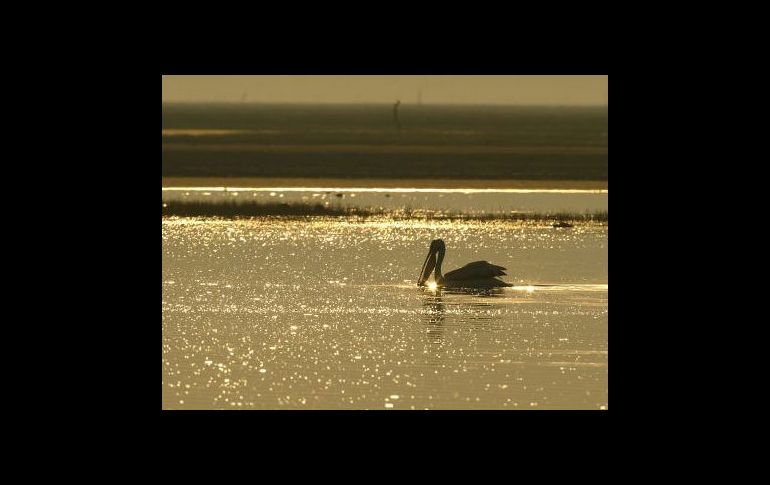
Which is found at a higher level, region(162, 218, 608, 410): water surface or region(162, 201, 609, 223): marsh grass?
region(162, 201, 609, 223): marsh grass

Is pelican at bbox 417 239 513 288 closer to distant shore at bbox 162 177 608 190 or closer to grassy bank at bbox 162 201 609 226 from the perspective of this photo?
grassy bank at bbox 162 201 609 226

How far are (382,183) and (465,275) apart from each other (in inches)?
749

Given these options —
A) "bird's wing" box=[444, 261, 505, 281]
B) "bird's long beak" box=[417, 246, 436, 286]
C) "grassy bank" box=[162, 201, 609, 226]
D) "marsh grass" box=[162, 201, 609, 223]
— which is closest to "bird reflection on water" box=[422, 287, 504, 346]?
"bird's wing" box=[444, 261, 505, 281]

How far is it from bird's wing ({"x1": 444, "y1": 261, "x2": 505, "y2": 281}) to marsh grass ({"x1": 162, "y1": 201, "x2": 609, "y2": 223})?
7199mm

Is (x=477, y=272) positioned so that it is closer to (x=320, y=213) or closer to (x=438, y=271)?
(x=438, y=271)

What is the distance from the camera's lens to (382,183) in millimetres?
36719

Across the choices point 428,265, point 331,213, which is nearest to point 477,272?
point 428,265

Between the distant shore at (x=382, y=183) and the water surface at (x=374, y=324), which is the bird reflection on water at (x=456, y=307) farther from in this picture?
the distant shore at (x=382, y=183)

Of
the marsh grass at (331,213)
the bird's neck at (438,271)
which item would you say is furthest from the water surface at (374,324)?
the marsh grass at (331,213)

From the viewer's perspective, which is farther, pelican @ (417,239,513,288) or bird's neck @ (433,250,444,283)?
bird's neck @ (433,250,444,283)

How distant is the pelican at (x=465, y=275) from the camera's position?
57.6 feet

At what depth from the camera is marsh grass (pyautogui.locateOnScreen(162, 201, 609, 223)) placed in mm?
25672

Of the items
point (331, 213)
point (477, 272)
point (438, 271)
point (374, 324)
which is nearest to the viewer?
point (374, 324)
